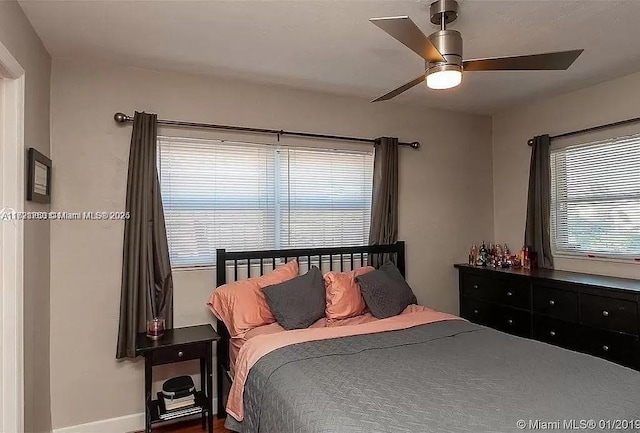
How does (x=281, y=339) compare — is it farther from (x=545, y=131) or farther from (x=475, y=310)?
(x=545, y=131)

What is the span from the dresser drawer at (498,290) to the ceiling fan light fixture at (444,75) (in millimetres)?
2228

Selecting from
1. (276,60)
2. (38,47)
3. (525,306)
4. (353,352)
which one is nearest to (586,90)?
(525,306)

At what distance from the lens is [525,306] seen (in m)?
3.46

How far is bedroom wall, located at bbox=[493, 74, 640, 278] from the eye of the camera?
10.7ft

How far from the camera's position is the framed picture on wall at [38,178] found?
2.21 meters

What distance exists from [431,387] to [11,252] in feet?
6.96

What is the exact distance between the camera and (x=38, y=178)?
92.8 inches

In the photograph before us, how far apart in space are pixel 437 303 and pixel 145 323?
272 cm

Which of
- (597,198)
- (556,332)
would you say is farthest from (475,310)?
(597,198)

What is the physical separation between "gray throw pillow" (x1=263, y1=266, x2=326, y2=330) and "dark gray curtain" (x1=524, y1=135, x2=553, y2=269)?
2.19m

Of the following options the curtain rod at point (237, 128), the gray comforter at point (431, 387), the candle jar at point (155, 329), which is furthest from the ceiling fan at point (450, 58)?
the candle jar at point (155, 329)

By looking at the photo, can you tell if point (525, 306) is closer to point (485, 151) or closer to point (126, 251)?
point (485, 151)

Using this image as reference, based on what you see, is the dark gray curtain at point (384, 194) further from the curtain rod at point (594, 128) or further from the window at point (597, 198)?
the window at point (597, 198)

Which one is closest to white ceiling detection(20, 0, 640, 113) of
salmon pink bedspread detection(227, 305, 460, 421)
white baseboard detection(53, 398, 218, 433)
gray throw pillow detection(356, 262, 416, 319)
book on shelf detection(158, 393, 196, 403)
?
gray throw pillow detection(356, 262, 416, 319)
